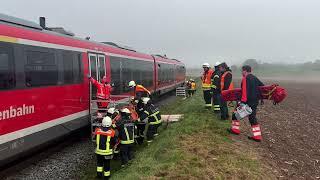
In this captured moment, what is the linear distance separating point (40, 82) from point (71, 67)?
5.88 feet

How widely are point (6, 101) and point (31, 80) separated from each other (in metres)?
1.08

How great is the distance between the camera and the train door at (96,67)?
12.3m

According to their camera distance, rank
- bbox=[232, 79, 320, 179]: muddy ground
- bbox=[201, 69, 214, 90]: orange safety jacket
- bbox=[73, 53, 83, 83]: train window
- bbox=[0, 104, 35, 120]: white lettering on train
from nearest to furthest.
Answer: bbox=[0, 104, 35, 120]: white lettering on train
bbox=[232, 79, 320, 179]: muddy ground
bbox=[73, 53, 83, 83]: train window
bbox=[201, 69, 214, 90]: orange safety jacket

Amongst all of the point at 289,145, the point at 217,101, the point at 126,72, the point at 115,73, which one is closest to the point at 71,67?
the point at 115,73

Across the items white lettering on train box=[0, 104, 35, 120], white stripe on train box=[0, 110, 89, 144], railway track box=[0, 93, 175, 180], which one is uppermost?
white lettering on train box=[0, 104, 35, 120]

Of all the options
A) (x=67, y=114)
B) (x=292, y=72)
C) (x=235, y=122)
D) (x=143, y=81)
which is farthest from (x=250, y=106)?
(x=292, y=72)

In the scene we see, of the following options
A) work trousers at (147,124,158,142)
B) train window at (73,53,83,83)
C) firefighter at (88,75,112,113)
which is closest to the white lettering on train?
train window at (73,53,83,83)

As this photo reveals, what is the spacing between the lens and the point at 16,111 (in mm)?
8195

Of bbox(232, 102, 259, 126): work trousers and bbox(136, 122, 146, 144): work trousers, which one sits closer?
bbox(232, 102, 259, 126): work trousers

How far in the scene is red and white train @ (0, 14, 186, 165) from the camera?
8023 mm

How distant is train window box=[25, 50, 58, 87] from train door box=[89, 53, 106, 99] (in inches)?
90.9

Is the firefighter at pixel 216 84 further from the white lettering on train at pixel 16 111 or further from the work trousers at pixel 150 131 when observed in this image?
the white lettering on train at pixel 16 111

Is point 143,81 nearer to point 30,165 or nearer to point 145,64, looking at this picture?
point 145,64

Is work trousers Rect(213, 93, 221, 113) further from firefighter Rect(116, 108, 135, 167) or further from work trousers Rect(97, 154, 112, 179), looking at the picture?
work trousers Rect(97, 154, 112, 179)
